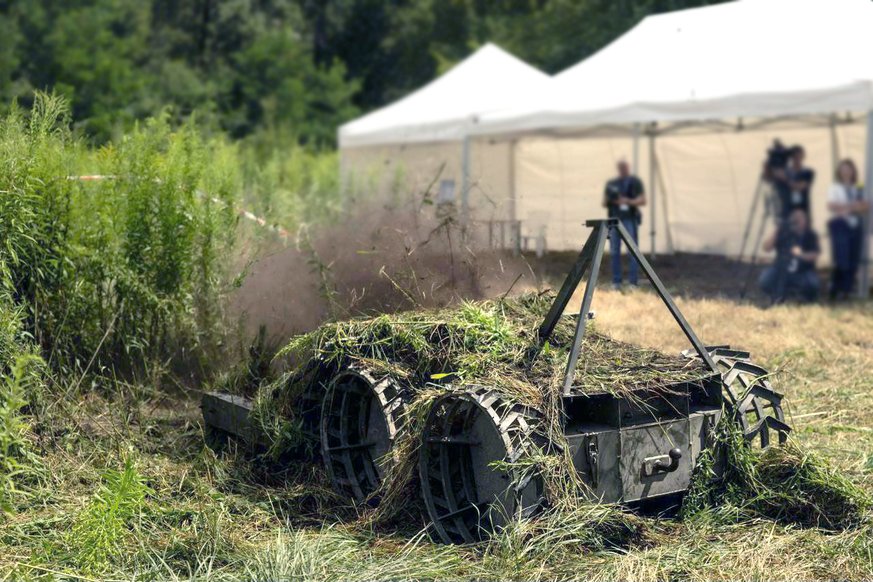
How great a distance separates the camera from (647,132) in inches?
636

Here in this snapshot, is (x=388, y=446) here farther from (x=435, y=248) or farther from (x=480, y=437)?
(x=435, y=248)

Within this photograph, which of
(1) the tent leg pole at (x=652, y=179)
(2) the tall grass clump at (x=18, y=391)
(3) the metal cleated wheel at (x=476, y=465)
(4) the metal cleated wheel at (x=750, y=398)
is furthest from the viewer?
(1) the tent leg pole at (x=652, y=179)

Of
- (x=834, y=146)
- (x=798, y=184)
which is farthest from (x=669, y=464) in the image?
(x=834, y=146)

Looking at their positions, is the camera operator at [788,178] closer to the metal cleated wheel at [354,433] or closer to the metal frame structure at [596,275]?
the metal frame structure at [596,275]

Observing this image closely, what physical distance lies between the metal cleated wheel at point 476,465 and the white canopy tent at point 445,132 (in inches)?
418

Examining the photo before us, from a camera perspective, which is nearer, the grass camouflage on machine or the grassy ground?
Result: the grassy ground

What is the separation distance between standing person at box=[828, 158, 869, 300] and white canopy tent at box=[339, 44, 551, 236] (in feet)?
16.7

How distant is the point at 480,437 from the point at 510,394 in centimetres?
27

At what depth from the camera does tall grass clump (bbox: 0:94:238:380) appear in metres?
6.09

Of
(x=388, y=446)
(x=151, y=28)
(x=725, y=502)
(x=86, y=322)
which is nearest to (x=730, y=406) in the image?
(x=725, y=502)

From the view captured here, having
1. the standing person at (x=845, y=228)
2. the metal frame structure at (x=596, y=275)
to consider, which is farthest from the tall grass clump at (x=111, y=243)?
the standing person at (x=845, y=228)

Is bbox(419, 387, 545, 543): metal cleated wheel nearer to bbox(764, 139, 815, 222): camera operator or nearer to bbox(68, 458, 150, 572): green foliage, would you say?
bbox(68, 458, 150, 572): green foliage

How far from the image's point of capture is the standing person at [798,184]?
12.5 metres

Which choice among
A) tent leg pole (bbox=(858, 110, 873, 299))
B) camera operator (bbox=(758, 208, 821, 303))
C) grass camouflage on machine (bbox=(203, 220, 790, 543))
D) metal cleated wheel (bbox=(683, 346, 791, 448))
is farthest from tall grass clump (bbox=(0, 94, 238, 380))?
tent leg pole (bbox=(858, 110, 873, 299))
